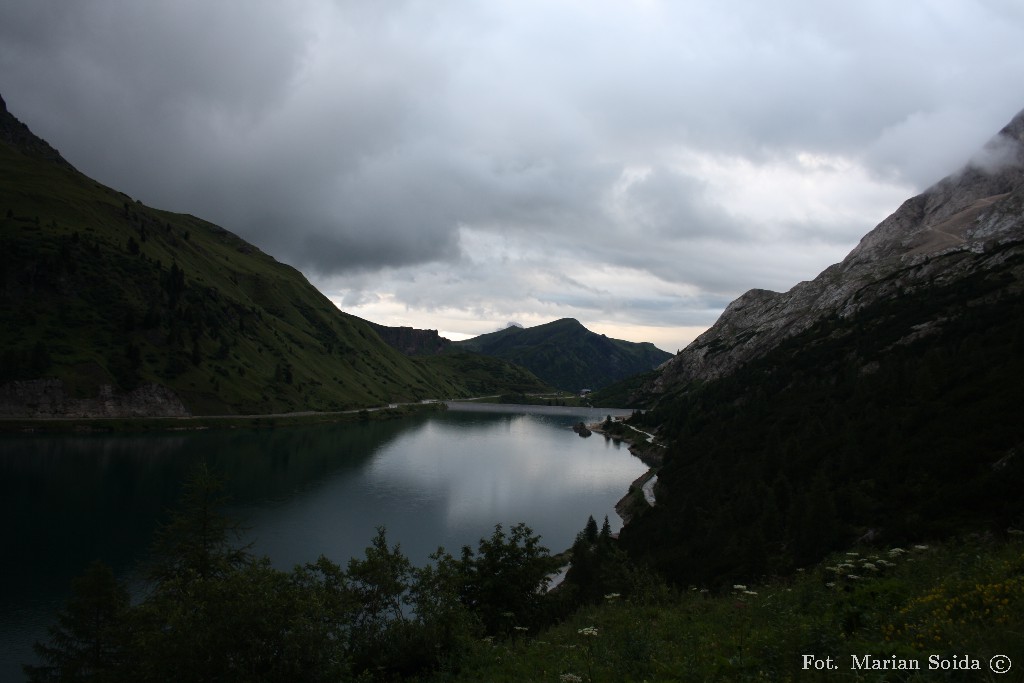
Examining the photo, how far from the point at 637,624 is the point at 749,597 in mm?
6574

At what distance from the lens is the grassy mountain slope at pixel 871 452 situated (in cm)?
3688

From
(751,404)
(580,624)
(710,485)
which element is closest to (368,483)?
(710,485)

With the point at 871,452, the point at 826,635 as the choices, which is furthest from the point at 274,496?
the point at 826,635

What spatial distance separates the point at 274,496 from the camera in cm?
9288

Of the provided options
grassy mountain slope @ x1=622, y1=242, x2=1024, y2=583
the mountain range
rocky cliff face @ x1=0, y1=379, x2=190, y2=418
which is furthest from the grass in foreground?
rocky cliff face @ x1=0, y1=379, x2=190, y2=418

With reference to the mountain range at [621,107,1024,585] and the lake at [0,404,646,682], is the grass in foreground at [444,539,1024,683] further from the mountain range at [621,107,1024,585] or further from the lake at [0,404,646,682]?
the lake at [0,404,646,682]

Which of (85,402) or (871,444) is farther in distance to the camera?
(85,402)

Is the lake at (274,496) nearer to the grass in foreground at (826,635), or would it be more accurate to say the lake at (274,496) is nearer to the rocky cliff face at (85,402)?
the rocky cliff face at (85,402)

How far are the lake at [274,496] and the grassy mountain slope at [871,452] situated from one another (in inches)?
976

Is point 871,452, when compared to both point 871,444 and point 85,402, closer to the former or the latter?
point 871,444

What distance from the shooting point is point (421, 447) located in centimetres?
16475

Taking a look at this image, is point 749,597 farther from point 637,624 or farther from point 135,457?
point 135,457

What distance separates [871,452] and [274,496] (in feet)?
292

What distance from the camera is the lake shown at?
59.6 metres
